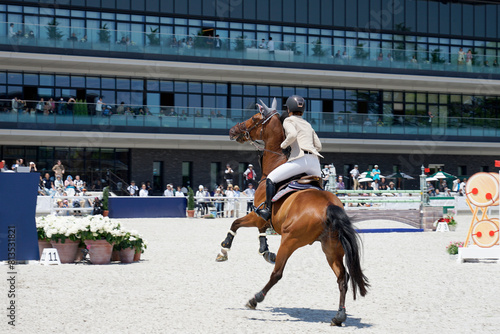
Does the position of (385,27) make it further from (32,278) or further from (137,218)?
(32,278)

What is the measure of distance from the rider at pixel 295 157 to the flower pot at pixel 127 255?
6049 millimetres

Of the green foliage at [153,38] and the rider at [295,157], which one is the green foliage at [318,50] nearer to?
the green foliage at [153,38]

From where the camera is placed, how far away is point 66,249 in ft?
50.5

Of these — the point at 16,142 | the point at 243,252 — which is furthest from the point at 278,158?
the point at 16,142

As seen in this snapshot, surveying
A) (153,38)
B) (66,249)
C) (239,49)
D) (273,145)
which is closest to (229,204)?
(239,49)

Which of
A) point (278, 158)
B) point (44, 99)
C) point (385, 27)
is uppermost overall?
point (385, 27)

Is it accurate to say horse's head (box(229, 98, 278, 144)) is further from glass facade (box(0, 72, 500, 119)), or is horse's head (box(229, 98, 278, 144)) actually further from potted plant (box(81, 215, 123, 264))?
glass facade (box(0, 72, 500, 119))

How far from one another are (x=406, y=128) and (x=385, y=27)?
29.5 feet

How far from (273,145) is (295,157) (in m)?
0.74

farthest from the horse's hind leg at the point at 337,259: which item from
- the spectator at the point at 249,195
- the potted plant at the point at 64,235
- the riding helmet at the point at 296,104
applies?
the spectator at the point at 249,195

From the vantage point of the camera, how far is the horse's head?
1104cm

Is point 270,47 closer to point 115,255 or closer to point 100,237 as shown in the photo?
point 115,255

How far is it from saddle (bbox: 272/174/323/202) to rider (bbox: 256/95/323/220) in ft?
0.25

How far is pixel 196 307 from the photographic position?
9.96 m
